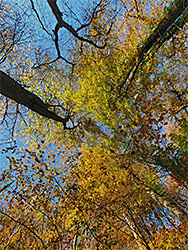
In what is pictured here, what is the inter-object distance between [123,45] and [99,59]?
2.70 meters

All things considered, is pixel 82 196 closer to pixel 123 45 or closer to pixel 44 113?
pixel 44 113

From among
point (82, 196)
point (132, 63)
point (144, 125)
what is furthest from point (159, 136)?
point (132, 63)

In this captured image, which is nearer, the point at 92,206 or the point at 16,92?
the point at 16,92

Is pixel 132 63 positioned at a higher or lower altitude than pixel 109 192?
higher

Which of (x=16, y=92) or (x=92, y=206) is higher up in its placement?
(x=16, y=92)

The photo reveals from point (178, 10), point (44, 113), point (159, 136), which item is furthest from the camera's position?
point (178, 10)

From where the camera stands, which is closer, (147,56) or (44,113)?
(44,113)

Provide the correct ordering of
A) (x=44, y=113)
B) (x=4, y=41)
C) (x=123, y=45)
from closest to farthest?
(x=4, y=41), (x=44, y=113), (x=123, y=45)

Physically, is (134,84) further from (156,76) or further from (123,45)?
(123,45)

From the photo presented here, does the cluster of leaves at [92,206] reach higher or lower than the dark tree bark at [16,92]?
lower

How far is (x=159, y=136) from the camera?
4711 millimetres

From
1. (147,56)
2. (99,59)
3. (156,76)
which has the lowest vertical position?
(156,76)

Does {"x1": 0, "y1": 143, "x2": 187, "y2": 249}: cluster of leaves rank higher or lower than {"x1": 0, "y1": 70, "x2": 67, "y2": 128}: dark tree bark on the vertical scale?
lower

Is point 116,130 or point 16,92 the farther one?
point 116,130
